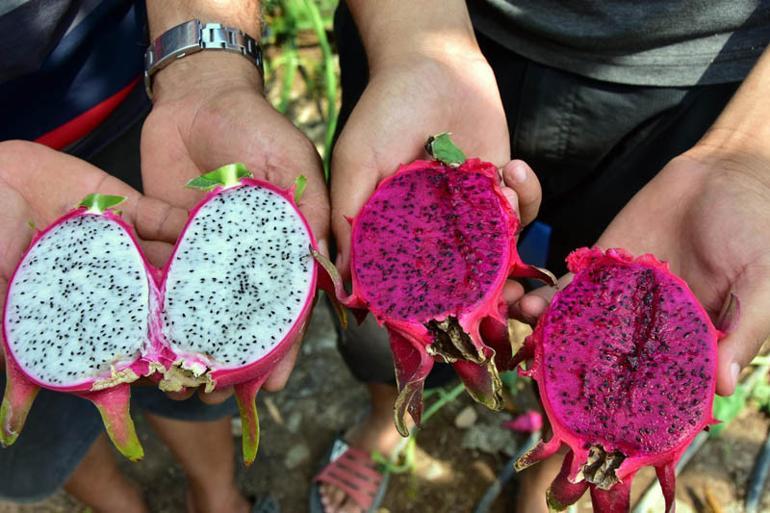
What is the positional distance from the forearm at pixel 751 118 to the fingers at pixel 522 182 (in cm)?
50

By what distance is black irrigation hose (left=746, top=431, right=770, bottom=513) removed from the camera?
295cm

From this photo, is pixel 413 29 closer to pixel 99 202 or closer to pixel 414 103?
pixel 414 103

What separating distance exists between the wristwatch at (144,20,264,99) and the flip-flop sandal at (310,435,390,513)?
183 centimetres

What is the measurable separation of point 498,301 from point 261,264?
2.20 ft

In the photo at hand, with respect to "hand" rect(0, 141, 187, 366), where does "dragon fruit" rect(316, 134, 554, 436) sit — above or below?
above

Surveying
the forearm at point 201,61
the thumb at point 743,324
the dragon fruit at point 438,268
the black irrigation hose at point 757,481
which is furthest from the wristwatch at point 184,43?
the black irrigation hose at point 757,481

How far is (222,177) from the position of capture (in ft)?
6.76

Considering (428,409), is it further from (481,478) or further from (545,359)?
(545,359)

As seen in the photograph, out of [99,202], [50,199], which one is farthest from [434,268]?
[50,199]

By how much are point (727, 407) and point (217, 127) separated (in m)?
2.43

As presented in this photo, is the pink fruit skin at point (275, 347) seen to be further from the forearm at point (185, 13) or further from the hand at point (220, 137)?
the forearm at point (185, 13)

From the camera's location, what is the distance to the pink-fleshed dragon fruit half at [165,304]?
184cm

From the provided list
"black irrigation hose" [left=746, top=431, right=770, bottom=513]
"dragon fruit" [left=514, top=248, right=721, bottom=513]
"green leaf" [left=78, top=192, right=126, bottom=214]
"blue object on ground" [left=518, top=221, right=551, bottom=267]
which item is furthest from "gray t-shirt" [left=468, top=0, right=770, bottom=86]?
"black irrigation hose" [left=746, top=431, right=770, bottom=513]

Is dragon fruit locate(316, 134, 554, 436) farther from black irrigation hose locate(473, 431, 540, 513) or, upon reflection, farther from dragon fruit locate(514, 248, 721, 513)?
black irrigation hose locate(473, 431, 540, 513)
